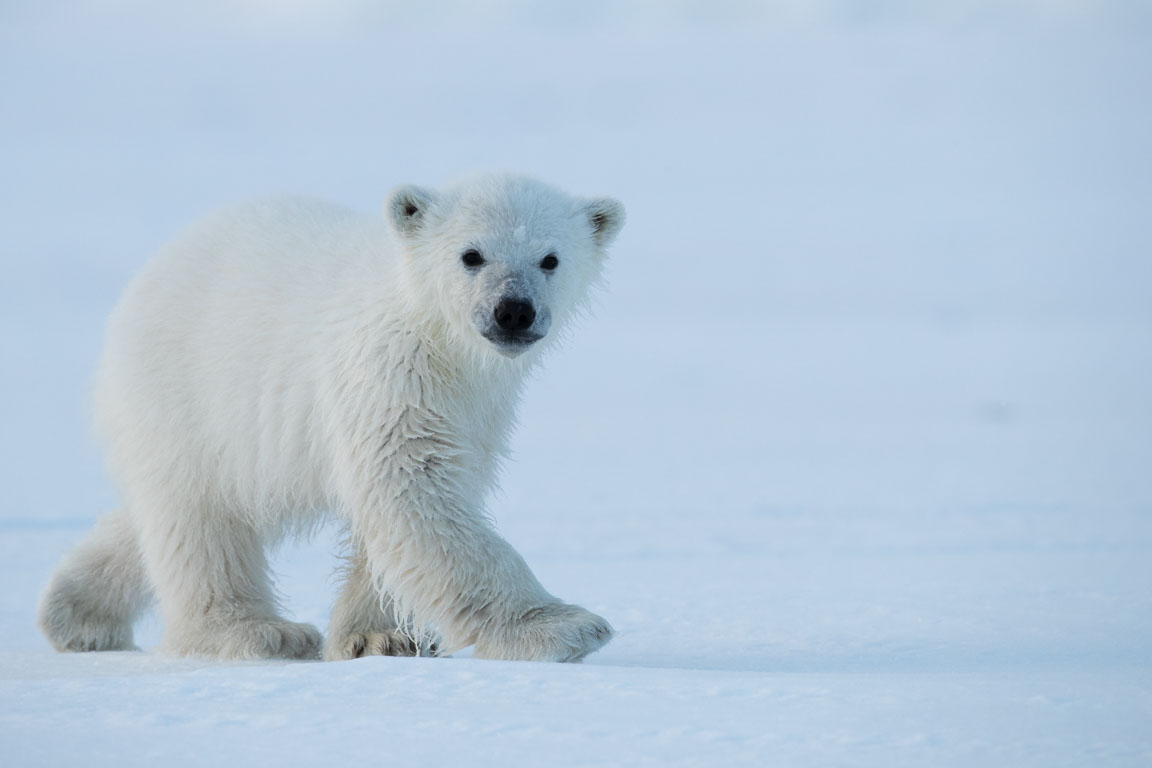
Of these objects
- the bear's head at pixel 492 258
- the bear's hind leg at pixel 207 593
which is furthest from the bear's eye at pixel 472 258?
the bear's hind leg at pixel 207 593

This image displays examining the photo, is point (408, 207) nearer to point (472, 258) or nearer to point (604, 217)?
point (472, 258)

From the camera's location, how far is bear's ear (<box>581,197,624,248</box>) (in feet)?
15.8

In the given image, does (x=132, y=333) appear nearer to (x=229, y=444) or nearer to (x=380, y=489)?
(x=229, y=444)

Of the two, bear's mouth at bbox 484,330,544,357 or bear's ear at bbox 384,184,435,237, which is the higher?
bear's ear at bbox 384,184,435,237

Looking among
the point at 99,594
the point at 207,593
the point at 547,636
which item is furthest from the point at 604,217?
the point at 99,594

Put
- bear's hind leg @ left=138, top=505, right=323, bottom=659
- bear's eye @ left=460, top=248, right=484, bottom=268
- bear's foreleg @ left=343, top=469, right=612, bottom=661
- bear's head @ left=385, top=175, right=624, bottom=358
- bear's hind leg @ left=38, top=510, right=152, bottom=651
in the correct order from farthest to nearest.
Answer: bear's hind leg @ left=38, top=510, right=152, bottom=651 < bear's hind leg @ left=138, top=505, right=323, bottom=659 < bear's eye @ left=460, top=248, right=484, bottom=268 < bear's head @ left=385, top=175, right=624, bottom=358 < bear's foreleg @ left=343, top=469, right=612, bottom=661

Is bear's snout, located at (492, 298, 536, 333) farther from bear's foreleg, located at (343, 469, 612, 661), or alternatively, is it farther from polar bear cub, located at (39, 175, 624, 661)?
bear's foreleg, located at (343, 469, 612, 661)

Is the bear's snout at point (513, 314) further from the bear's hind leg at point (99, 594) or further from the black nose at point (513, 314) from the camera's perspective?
the bear's hind leg at point (99, 594)

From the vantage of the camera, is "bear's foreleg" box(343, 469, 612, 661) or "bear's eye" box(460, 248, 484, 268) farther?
"bear's eye" box(460, 248, 484, 268)

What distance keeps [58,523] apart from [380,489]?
250 inches

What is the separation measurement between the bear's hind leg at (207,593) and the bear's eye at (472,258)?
1359 mm

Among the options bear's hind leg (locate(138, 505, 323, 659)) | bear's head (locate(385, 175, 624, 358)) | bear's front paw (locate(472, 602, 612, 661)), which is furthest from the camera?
bear's hind leg (locate(138, 505, 323, 659))

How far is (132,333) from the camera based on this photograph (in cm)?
490

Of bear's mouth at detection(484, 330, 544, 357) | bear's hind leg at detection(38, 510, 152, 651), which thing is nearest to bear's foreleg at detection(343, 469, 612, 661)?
bear's mouth at detection(484, 330, 544, 357)
